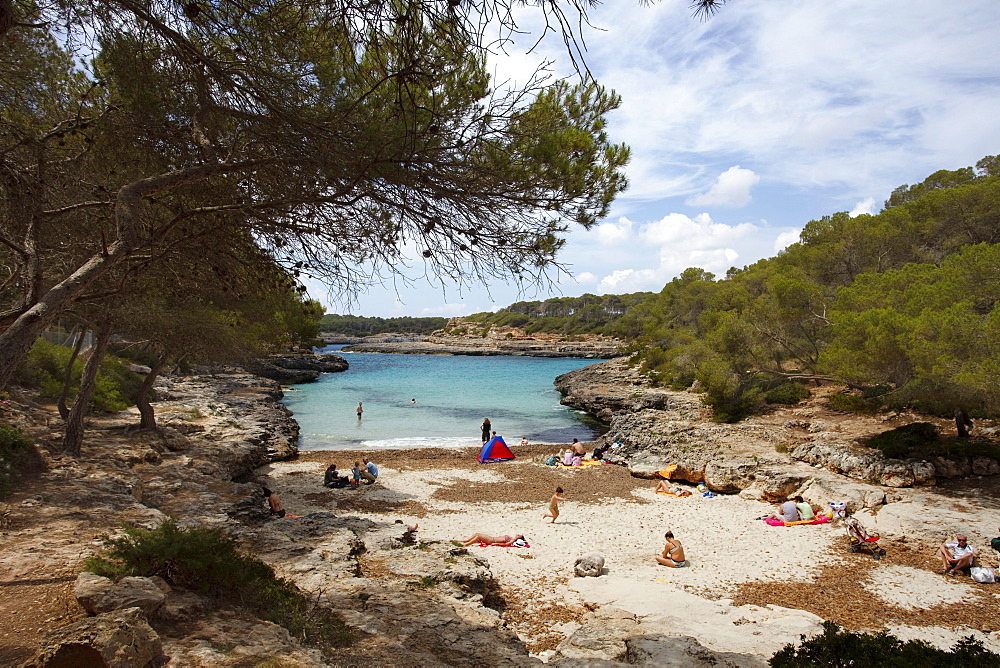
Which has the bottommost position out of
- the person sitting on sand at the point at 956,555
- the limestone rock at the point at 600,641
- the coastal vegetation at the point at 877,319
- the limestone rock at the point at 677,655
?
the person sitting on sand at the point at 956,555

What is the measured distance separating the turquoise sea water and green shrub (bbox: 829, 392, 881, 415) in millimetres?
10389

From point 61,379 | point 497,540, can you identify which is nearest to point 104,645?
point 497,540

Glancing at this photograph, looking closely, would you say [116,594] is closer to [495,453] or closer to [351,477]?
[351,477]

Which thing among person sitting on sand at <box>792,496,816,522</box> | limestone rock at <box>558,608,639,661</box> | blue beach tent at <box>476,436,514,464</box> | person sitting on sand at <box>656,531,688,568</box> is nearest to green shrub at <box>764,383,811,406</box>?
person sitting on sand at <box>792,496,816,522</box>

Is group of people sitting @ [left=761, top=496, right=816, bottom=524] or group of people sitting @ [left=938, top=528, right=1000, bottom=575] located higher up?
group of people sitting @ [left=938, top=528, right=1000, bottom=575]

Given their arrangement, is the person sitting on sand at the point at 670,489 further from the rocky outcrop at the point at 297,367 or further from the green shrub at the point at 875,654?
the rocky outcrop at the point at 297,367

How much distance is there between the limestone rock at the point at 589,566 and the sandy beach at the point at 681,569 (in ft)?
0.65

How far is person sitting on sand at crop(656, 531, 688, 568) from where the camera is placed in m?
9.19

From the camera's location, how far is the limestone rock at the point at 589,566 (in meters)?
8.66

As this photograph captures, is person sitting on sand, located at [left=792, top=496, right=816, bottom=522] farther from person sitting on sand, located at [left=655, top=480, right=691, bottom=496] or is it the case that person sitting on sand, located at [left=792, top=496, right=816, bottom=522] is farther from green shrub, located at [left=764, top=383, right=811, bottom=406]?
green shrub, located at [left=764, top=383, right=811, bottom=406]

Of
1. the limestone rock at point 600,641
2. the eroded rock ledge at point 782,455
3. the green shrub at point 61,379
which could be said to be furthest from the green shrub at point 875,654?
the green shrub at point 61,379

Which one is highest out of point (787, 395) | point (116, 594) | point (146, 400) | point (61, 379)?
point (61, 379)

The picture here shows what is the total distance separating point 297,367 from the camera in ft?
192

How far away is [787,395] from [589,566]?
16.2 meters
